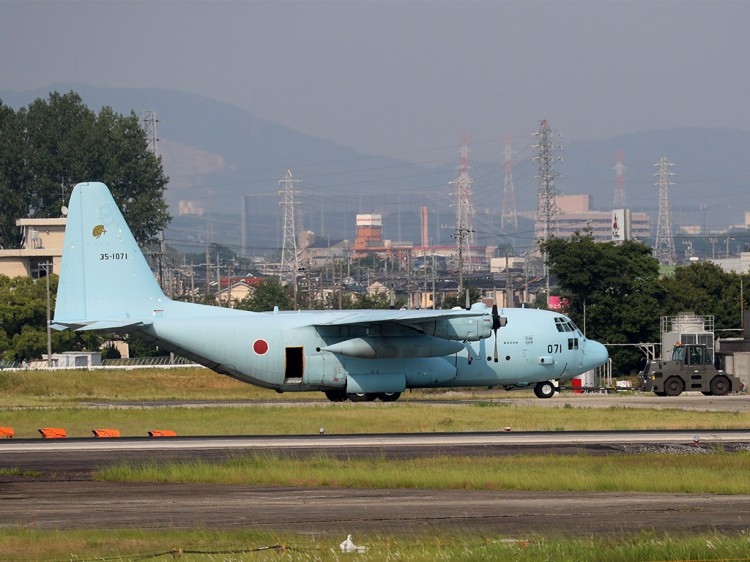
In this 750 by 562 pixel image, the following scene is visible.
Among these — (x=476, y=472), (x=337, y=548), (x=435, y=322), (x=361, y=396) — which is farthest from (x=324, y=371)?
(x=337, y=548)

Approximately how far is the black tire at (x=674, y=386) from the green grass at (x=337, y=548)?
39976 millimetres

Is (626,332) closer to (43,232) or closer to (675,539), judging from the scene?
(43,232)

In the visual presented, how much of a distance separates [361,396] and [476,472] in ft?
81.7

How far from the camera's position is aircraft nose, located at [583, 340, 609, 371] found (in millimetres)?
56625

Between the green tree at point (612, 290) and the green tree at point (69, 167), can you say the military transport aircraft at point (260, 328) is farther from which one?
the green tree at point (69, 167)

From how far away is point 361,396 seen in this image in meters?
52.2

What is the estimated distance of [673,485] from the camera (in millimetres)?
25422

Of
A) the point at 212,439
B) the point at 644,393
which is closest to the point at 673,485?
the point at 212,439

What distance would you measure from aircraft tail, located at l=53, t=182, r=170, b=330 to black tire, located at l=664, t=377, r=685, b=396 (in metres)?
25.0

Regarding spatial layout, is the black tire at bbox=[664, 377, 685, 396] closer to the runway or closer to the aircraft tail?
the aircraft tail

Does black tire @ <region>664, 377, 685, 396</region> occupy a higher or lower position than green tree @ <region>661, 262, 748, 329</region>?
lower

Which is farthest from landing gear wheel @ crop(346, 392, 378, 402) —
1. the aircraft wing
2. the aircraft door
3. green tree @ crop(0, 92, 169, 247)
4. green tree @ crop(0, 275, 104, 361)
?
green tree @ crop(0, 92, 169, 247)

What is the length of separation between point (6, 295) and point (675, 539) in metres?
89.9

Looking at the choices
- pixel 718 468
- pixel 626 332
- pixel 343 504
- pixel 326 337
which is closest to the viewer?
pixel 343 504
